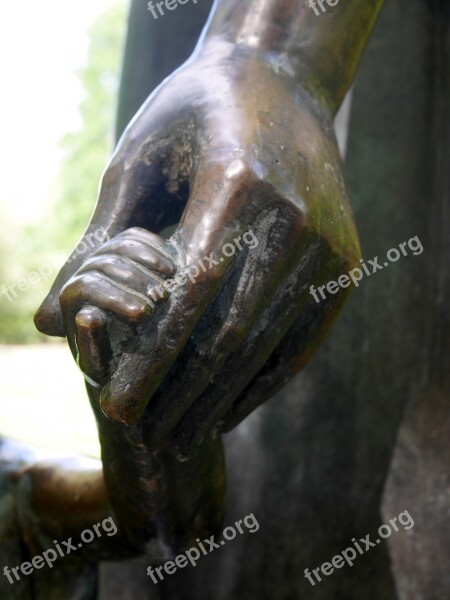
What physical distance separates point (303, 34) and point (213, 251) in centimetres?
36

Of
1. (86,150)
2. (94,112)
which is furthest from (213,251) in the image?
(94,112)

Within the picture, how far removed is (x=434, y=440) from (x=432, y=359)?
0.50 feet

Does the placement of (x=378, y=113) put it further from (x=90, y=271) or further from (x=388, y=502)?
(x=90, y=271)

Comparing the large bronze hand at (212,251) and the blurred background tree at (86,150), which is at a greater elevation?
the large bronze hand at (212,251)

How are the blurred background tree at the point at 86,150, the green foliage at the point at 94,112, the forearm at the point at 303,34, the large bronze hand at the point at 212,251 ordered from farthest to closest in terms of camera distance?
the green foliage at the point at 94,112
the blurred background tree at the point at 86,150
the forearm at the point at 303,34
the large bronze hand at the point at 212,251

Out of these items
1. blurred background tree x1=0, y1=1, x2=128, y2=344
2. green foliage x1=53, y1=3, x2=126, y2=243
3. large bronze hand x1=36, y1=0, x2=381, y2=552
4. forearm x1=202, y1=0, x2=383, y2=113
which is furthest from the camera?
green foliage x1=53, y1=3, x2=126, y2=243

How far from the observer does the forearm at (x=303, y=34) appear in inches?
34.5

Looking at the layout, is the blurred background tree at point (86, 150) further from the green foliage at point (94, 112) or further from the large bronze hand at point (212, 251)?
the large bronze hand at point (212, 251)

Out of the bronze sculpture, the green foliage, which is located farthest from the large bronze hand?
the green foliage

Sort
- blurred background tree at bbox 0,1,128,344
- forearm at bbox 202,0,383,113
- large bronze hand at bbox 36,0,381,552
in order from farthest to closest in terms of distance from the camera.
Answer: blurred background tree at bbox 0,1,128,344 → forearm at bbox 202,0,383,113 → large bronze hand at bbox 36,0,381,552

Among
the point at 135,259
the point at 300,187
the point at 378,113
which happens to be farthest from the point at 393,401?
the point at 135,259

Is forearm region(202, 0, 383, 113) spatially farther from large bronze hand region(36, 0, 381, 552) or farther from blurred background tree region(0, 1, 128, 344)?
blurred background tree region(0, 1, 128, 344)

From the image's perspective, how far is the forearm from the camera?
0.88 meters

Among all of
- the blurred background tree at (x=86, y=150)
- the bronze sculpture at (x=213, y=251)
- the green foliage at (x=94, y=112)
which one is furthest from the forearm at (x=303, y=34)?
the green foliage at (x=94, y=112)
